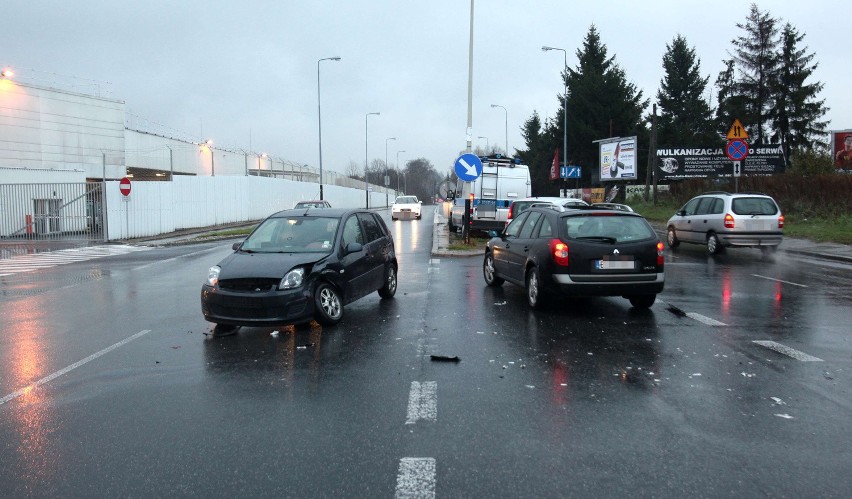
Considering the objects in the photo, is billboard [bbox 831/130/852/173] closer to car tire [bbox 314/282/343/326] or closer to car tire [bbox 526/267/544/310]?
car tire [bbox 526/267/544/310]

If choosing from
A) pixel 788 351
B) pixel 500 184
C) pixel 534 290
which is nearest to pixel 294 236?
pixel 534 290

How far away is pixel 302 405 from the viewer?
17.0ft

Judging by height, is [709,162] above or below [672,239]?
above

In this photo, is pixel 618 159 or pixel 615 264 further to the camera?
pixel 618 159

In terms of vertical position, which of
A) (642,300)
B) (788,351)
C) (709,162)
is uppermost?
(709,162)

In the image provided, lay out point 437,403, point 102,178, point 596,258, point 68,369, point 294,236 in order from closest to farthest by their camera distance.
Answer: point 437,403, point 68,369, point 596,258, point 294,236, point 102,178

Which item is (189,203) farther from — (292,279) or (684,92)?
(684,92)

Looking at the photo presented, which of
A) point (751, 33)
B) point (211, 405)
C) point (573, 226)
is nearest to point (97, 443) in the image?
point (211, 405)

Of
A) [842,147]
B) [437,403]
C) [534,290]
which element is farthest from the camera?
[842,147]

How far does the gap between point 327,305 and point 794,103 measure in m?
58.9

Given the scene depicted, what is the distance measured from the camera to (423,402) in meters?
5.21

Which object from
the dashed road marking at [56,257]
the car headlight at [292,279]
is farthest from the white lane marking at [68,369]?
the dashed road marking at [56,257]

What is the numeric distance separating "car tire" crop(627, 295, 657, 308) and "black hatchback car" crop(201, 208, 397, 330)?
377 cm

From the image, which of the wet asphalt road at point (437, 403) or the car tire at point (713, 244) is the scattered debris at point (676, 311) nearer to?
the wet asphalt road at point (437, 403)
